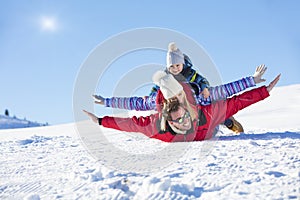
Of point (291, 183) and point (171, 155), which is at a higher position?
point (171, 155)

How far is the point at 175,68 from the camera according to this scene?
150 inches

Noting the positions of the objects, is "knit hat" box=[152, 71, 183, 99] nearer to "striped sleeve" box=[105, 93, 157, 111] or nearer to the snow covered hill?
"striped sleeve" box=[105, 93, 157, 111]

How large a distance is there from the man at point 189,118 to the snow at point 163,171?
0.23 m

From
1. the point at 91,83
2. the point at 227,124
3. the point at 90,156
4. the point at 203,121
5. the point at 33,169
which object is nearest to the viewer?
the point at 33,169

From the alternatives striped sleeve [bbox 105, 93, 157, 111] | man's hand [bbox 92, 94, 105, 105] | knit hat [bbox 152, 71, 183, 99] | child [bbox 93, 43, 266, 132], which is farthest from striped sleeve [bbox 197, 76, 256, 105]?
man's hand [bbox 92, 94, 105, 105]

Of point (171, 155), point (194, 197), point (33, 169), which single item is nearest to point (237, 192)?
point (194, 197)

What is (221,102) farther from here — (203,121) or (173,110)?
(173,110)

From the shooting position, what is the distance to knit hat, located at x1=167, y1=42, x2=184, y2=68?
382cm

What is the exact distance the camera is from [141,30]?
16.6 ft

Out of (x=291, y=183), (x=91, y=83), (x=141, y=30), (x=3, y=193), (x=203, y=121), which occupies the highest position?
(x=141, y=30)

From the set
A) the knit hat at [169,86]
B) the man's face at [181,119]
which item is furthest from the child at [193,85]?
the knit hat at [169,86]

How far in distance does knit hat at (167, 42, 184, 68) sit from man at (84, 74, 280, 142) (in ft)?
2.08

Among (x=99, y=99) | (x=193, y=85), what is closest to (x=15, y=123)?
(x=99, y=99)

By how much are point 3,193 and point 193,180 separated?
Result: 3.95 ft
